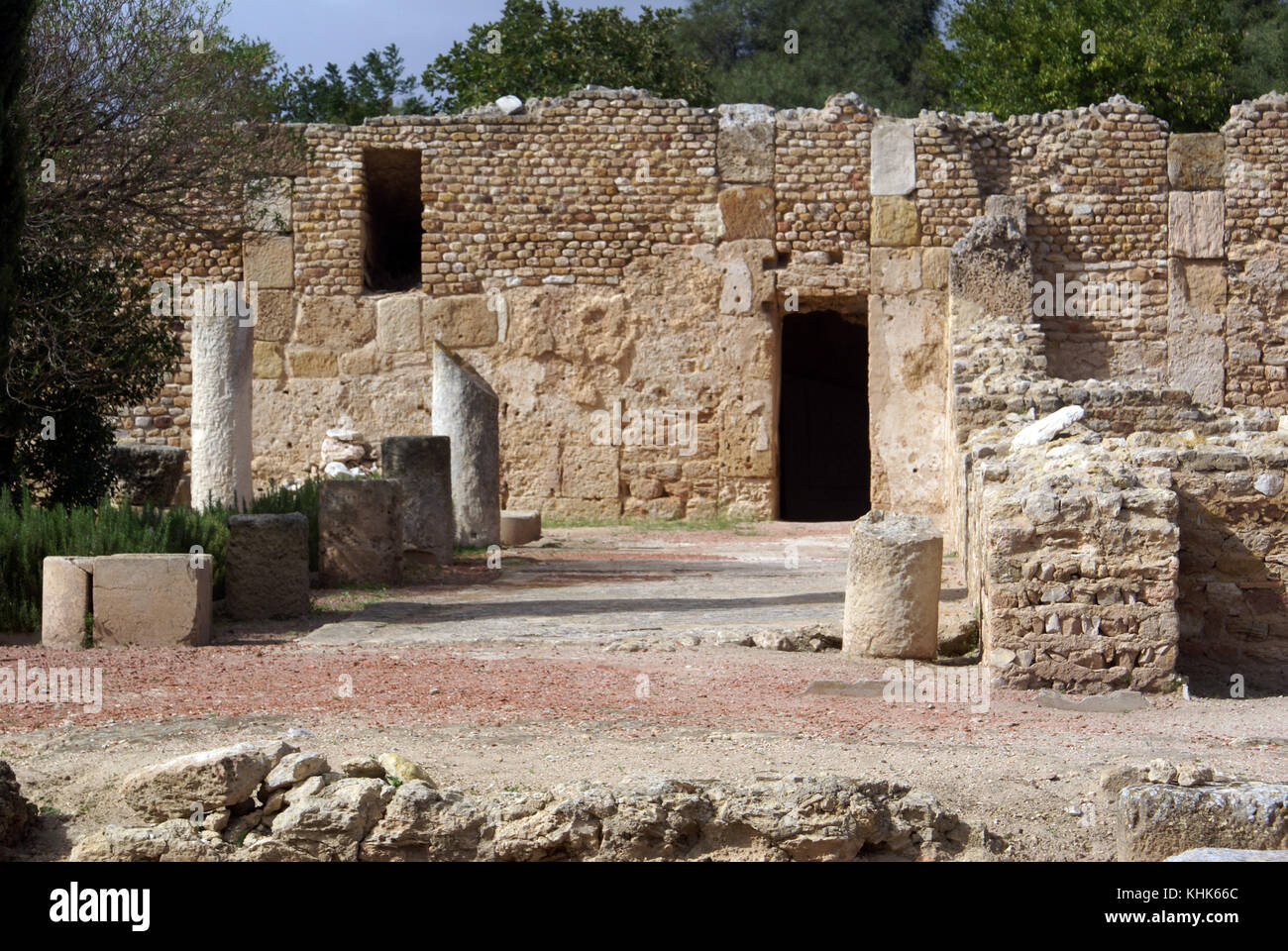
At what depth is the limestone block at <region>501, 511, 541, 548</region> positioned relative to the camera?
48.6ft

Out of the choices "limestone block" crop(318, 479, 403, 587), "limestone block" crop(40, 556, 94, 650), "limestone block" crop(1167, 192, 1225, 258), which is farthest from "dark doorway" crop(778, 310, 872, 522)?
"limestone block" crop(40, 556, 94, 650)

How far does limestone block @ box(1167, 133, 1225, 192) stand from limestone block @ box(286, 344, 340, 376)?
9.90 meters

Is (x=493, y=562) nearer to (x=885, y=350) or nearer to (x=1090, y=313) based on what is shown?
(x=885, y=350)

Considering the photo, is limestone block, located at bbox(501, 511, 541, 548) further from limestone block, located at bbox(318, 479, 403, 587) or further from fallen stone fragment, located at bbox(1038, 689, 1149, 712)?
fallen stone fragment, located at bbox(1038, 689, 1149, 712)

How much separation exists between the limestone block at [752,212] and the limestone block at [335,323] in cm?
438

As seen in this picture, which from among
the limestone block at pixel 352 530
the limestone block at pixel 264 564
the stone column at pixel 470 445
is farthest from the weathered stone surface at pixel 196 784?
the stone column at pixel 470 445

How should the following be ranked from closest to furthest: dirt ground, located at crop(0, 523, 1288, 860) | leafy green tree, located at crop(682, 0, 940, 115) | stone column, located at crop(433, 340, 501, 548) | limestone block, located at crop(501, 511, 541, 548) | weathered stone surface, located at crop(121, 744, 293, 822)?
weathered stone surface, located at crop(121, 744, 293, 822) < dirt ground, located at crop(0, 523, 1288, 860) < stone column, located at crop(433, 340, 501, 548) < limestone block, located at crop(501, 511, 541, 548) < leafy green tree, located at crop(682, 0, 940, 115)

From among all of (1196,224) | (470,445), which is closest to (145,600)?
(470,445)

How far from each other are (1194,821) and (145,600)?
19.1 ft

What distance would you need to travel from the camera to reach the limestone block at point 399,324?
17.2 meters

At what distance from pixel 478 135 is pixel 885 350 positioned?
536 cm

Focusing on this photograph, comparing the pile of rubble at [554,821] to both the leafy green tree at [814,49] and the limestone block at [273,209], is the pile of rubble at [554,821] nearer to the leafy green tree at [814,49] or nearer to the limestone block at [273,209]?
the limestone block at [273,209]
